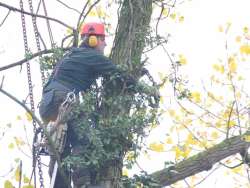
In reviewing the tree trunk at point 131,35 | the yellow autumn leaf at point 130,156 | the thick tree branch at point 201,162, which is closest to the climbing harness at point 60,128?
the tree trunk at point 131,35

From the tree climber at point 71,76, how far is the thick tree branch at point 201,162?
2.62ft

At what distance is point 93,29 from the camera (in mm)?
5984

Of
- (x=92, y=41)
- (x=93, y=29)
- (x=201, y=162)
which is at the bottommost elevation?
(x=201, y=162)

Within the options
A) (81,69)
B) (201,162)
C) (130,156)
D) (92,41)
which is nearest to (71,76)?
(81,69)

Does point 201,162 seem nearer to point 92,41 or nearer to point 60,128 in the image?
point 60,128

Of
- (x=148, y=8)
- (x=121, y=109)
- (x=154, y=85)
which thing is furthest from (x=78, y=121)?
(x=148, y=8)

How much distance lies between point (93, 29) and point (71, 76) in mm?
490

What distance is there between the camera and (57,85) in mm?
5742

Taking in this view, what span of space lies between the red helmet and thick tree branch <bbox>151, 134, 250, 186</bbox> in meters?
1.28

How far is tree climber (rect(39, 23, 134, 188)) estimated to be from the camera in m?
5.67

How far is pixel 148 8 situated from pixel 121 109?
1.01 m

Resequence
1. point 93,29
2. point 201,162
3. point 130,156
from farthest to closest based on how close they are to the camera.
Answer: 1. point 93,29
2. point 201,162
3. point 130,156

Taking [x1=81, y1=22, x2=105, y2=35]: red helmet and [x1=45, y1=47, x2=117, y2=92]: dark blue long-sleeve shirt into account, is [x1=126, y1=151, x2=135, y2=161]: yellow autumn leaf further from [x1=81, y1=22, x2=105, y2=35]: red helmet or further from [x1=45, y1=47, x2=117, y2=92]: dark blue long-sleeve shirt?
[x1=81, y1=22, x2=105, y2=35]: red helmet

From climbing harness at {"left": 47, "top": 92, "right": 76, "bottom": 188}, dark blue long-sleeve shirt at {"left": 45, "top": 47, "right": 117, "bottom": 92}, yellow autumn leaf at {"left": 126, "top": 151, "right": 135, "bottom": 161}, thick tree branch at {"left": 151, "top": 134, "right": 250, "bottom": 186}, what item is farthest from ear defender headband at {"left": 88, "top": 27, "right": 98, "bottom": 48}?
thick tree branch at {"left": 151, "top": 134, "right": 250, "bottom": 186}
